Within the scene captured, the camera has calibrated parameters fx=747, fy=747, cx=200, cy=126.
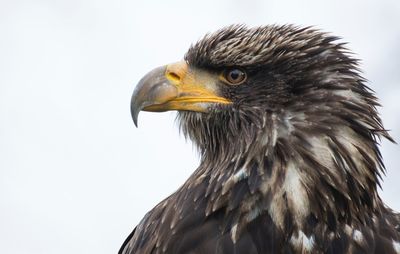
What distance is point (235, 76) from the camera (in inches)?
196

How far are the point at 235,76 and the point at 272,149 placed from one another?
0.63 m

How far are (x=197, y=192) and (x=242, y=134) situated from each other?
0.48 m

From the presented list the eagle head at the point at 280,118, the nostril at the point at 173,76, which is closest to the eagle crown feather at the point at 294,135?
the eagle head at the point at 280,118

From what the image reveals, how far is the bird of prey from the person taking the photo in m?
4.43

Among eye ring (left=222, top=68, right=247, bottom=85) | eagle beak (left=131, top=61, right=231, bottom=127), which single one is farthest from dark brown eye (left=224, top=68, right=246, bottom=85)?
eagle beak (left=131, top=61, right=231, bottom=127)

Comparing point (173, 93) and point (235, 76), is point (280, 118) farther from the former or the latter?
point (173, 93)

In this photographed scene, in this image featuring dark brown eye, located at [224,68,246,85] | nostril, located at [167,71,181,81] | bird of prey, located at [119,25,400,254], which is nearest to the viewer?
bird of prey, located at [119,25,400,254]

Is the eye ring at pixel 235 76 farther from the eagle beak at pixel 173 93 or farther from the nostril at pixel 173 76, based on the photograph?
the nostril at pixel 173 76

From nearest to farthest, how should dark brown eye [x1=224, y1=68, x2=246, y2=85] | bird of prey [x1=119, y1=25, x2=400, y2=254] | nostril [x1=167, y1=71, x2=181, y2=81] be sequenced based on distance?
bird of prey [x1=119, y1=25, x2=400, y2=254], dark brown eye [x1=224, y1=68, x2=246, y2=85], nostril [x1=167, y1=71, x2=181, y2=81]

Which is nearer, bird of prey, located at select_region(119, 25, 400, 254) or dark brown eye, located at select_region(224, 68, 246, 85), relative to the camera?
bird of prey, located at select_region(119, 25, 400, 254)

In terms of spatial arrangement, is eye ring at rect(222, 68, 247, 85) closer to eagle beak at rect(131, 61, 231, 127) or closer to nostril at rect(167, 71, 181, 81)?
eagle beak at rect(131, 61, 231, 127)

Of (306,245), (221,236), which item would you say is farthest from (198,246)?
(306,245)

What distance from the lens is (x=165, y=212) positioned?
481 cm

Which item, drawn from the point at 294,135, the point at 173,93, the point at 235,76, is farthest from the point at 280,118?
the point at 173,93
